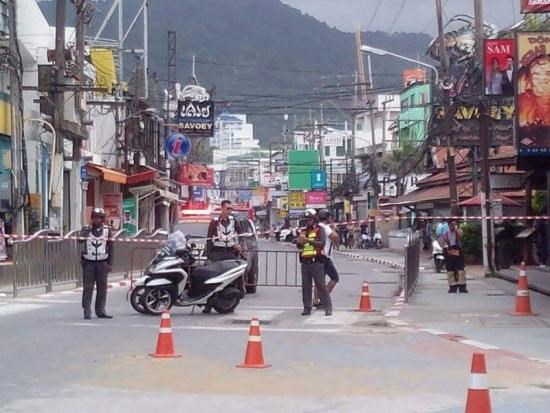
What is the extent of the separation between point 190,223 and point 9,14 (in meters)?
7.58

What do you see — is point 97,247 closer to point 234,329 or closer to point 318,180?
point 234,329

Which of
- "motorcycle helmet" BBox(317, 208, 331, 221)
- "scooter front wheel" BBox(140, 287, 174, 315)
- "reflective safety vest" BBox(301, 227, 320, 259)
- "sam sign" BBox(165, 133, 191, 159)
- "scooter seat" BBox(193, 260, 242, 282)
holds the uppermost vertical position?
"sam sign" BBox(165, 133, 191, 159)

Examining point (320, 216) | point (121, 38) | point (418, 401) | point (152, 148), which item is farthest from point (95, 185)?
point (418, 401)

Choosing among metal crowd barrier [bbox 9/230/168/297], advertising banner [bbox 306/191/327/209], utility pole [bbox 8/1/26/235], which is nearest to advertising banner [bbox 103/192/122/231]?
utility pole [bbox 8/1/26/235]

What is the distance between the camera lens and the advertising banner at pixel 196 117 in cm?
5256

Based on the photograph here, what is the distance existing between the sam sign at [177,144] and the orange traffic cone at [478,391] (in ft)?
149

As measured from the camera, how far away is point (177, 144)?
174 ft

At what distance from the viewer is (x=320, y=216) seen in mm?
19703

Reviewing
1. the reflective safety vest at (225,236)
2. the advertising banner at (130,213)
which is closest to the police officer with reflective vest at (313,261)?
the reflective safety vest at (225,236)

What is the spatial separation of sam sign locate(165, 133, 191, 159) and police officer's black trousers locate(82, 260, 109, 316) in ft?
115

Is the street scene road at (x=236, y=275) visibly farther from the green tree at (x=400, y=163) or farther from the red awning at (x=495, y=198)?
the green tree at (x=400, y=163)

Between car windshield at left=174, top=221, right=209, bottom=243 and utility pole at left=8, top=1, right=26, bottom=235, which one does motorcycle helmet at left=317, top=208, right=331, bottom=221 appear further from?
utility pole at left=8, top=1, right=26, bottom=235

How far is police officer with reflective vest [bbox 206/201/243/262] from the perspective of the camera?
21.0m

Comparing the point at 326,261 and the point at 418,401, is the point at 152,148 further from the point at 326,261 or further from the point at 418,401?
the point at 418,401
